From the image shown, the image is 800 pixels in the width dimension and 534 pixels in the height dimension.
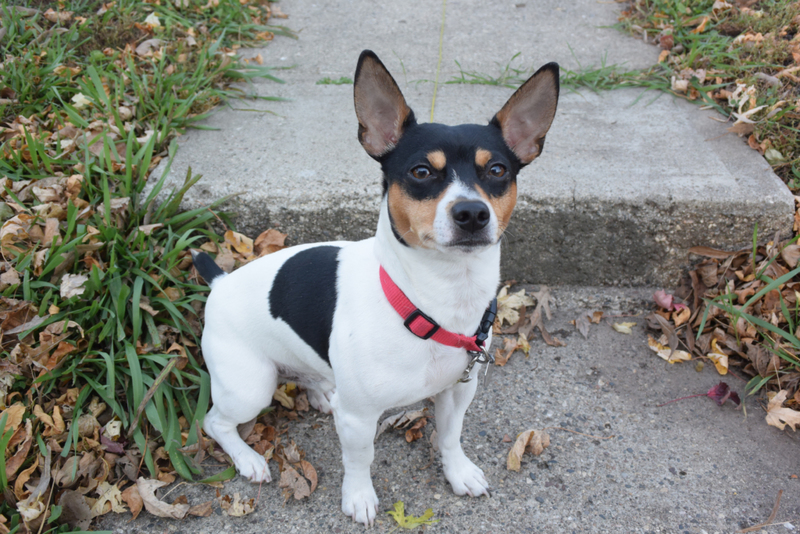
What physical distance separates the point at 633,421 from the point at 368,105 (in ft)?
6.78

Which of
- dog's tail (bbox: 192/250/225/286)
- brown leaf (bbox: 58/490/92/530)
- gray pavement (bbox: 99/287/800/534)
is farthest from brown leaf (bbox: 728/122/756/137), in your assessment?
brown leaf (bbox: 58/490/92/530)

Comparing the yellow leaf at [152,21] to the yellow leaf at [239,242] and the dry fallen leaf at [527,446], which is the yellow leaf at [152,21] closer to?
the yellow leaf at [239,242]

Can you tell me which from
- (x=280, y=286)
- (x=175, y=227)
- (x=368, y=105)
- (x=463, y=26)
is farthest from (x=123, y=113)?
(x=463, y=26)

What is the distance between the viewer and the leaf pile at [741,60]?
3.45 m

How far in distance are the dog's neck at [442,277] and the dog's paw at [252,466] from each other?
1.22 meters

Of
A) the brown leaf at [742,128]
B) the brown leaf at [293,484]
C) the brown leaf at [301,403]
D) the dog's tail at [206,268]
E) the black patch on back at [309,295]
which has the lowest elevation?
the brown leaf at [301,403]

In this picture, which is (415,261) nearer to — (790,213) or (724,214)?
(724,214)

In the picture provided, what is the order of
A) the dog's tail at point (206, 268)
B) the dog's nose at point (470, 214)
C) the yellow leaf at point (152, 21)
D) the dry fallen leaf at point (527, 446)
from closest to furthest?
the dog's nose at point (470, 214) < the dry fallen leaf at point (527, 446) < the dog's tail at point (206, 268) < the yellow leaf at point (152, 21)

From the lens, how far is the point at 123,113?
359cm

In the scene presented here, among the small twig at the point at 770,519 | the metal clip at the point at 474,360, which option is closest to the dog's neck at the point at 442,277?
the metal clip at the point at 474,360

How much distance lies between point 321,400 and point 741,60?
3.89 meters

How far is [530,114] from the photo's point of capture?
80.7 inches

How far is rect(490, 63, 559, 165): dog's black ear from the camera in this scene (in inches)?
76.3

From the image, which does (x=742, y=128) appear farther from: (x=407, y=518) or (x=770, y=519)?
(x=407, y=518)
